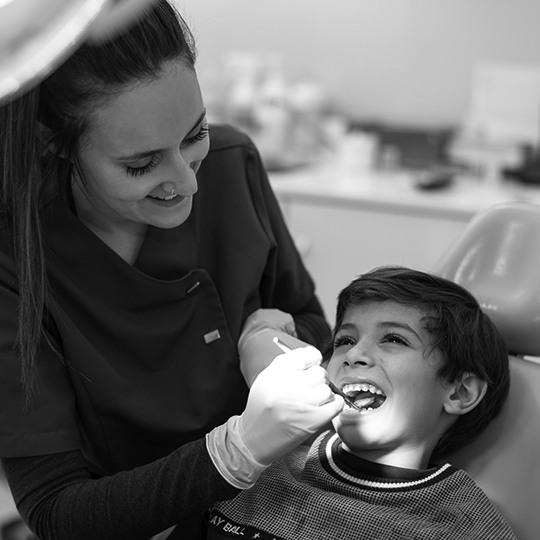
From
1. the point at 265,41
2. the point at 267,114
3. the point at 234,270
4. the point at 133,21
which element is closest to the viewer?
the point at 133,21

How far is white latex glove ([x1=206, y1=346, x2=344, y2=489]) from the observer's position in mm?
1094

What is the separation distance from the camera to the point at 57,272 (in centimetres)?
124

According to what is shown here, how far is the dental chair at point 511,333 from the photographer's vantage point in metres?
1.35

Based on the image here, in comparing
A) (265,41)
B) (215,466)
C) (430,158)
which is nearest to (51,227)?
(215,466)

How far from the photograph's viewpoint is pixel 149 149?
112 centimetres

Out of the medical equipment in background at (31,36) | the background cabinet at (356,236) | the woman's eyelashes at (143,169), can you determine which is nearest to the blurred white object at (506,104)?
the background cabinet at (356,236)

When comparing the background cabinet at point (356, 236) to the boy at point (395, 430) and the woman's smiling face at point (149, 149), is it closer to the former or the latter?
the boy at point (395, 430)

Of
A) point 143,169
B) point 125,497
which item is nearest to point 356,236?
point 143,169

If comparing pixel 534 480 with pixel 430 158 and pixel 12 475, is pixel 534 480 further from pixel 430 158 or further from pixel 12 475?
pixel 430 158

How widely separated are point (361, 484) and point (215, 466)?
33 centimetres

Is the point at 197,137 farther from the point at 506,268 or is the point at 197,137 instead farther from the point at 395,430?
the point at 506,268

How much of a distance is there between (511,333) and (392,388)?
31 cm

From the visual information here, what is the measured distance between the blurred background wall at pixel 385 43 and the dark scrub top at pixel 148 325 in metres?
1.79

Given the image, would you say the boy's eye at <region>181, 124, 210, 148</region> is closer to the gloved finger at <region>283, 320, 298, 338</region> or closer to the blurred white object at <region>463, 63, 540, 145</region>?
the gloved finger at <region>283, 320, 298, 338</region>
